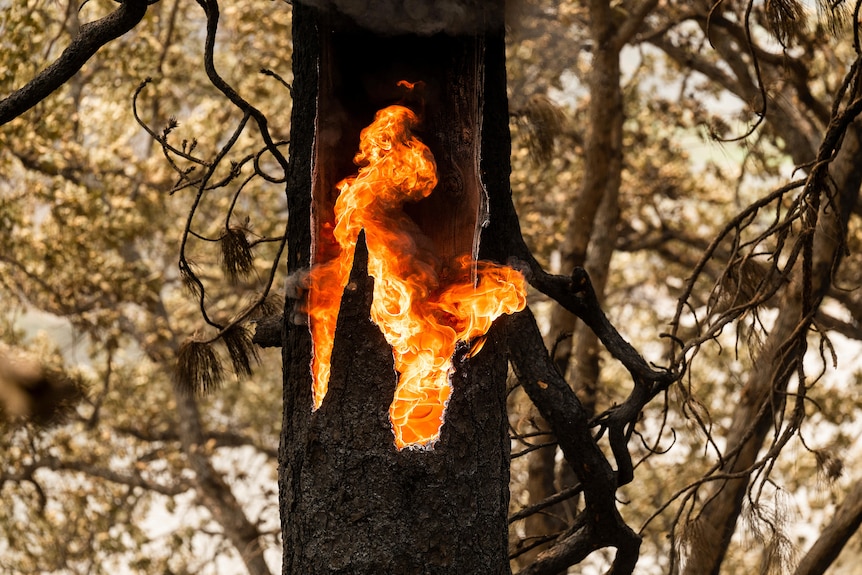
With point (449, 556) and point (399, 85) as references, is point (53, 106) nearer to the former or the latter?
point (399, 85)

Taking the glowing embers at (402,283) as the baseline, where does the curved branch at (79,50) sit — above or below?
above

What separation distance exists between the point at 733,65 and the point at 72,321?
576 centimetres

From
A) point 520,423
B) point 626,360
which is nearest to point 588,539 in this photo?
point 626,360

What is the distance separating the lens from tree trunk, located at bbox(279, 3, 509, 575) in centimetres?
280

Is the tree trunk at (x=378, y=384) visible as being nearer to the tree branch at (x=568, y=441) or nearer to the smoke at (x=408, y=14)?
the smoke at (x=408, y=14)

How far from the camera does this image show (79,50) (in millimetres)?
3102

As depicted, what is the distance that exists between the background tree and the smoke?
1696mm

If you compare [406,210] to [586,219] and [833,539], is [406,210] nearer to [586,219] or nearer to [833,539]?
[833,539]

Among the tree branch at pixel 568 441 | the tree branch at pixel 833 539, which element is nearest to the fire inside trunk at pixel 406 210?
the tree branch at pixel 568 441

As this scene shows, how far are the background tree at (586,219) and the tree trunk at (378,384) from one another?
1.40 metres

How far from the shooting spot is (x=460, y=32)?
311 centimetres

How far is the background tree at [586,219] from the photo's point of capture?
5777 mm

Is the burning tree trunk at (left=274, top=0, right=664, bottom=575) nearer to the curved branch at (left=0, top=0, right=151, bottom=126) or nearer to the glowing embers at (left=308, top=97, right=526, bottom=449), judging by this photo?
the glowing embers at (left=308, top=97, right=526, bottom=449)

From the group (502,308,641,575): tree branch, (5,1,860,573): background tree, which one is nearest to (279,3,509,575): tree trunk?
(502,308,641,575): tree branch
